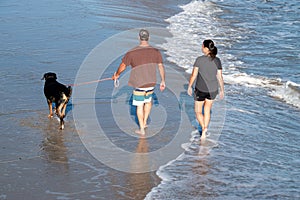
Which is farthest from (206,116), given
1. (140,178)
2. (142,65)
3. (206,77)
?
(140,178)

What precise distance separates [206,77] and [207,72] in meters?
0.09

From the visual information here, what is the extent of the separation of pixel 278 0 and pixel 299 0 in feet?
3.96

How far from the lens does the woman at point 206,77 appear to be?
8586mm

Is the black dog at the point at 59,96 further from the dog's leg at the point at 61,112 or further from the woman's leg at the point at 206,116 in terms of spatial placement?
the woman's leg at the point at 206,116

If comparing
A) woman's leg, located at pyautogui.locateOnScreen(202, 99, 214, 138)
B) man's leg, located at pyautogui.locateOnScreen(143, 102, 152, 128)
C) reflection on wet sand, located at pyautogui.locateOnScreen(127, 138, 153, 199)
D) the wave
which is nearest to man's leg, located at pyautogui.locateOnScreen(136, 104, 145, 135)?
man's leg, located at pyautogui.locateOnScreen(143, 102, 152, 128)

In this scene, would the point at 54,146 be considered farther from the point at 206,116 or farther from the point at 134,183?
the point at 206,116

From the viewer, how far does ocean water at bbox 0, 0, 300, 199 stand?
7.09m

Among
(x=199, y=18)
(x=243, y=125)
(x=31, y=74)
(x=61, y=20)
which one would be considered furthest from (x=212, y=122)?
(x=199, y=18)

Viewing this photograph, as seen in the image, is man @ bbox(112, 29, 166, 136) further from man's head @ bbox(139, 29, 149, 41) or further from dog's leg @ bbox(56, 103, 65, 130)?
dog's leg @ bbox(56, 103, 65, 130)

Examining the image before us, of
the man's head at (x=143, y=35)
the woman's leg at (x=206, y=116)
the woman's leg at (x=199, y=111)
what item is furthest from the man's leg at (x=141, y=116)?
the man's head at (x=143, y=35)

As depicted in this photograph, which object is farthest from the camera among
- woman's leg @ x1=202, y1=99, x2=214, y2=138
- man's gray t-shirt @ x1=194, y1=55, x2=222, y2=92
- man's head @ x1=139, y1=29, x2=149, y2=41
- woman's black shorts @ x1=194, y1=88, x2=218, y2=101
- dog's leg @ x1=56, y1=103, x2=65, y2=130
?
dog's leg @ x1=56, y1=103, x2=65, y2=130

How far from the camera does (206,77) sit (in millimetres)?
8703

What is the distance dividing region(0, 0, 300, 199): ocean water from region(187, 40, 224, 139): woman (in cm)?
56

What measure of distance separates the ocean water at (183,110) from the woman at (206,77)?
0.56 m
